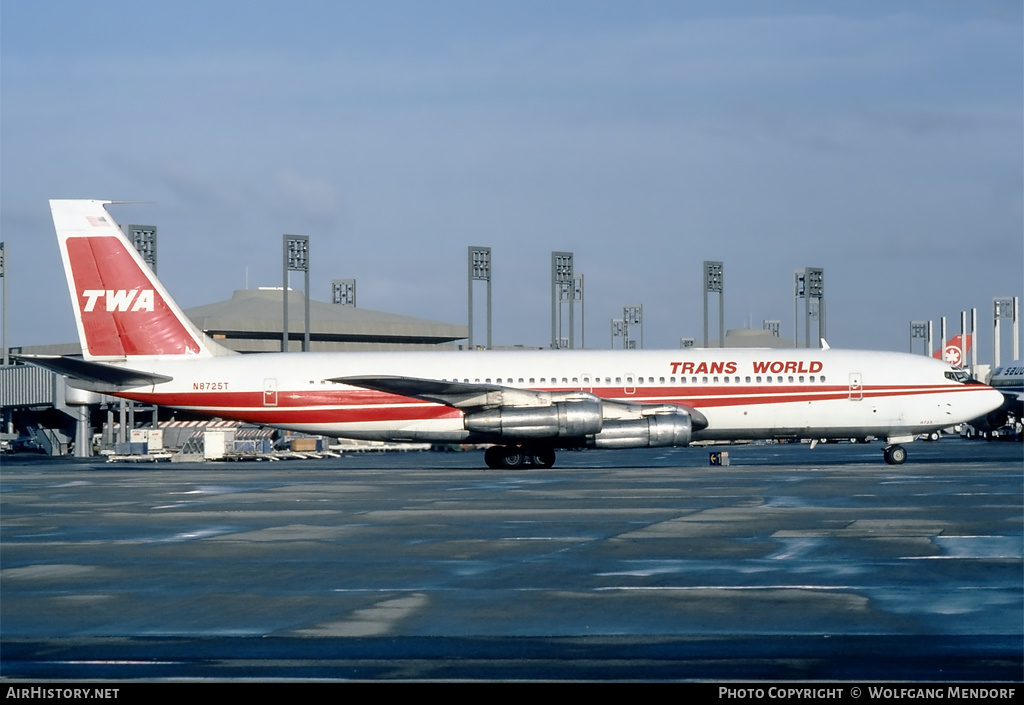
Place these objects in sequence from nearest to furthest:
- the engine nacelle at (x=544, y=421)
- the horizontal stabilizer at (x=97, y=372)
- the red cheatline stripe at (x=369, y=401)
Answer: the horizontal stabilizer at (x=97, y=372) < the engine nacelle at (x=544, y=421) < the red cheatline stripe at (x=369, y=401)

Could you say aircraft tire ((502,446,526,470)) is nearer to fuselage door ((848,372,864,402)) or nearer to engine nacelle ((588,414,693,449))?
engine nacelle ((588,414,693,449))

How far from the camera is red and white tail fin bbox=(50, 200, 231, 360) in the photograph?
4194 centimetres

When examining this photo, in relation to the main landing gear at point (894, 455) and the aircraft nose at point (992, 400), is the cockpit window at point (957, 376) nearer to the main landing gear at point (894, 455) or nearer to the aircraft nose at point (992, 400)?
the aircraft nose at point (992, 400)

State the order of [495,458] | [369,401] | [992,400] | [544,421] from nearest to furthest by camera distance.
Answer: [544,421]
[369,401]
[495,458]
[992,400]

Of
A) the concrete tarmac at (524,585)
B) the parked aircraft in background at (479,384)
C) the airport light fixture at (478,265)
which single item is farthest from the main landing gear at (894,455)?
the airport light fixture at (478,265)

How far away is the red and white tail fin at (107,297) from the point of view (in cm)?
4194

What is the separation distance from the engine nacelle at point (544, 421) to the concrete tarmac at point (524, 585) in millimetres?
10389

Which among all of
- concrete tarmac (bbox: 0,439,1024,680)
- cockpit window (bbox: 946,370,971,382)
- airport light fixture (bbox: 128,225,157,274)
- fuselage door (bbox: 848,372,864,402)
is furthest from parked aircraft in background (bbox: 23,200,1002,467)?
airport light fixture (bbox: 128,225,157,274)

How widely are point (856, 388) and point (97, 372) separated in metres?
25.7

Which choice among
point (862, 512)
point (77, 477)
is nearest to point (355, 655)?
point (862, 512)

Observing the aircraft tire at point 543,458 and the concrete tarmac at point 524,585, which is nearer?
the concrete tarmac at point 524,585

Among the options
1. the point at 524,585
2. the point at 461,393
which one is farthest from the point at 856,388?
the point at 524,585

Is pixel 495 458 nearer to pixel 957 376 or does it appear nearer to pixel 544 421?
pixel 544 421

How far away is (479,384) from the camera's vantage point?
40.5m
